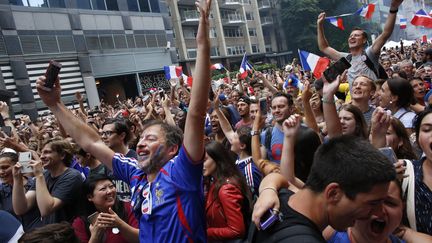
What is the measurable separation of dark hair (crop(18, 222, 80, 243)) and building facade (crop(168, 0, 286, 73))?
37.5m

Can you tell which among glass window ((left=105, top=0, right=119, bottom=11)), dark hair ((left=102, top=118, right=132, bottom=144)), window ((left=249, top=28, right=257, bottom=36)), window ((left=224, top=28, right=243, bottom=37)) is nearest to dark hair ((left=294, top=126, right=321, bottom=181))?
dark hair ((left=102, top=118, right=132, bottom=144))

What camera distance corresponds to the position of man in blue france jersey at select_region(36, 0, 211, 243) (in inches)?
80.9

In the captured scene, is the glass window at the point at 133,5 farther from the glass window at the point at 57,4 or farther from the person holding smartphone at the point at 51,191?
the person holding smartphone at the point at 51,191

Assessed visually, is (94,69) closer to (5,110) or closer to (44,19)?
(44,19)

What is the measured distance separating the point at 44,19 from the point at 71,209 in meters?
24.3

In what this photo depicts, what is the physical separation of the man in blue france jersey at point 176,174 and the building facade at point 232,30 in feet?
122

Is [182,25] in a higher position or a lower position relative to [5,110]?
higher

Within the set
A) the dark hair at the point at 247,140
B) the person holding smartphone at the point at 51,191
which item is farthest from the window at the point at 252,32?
the person holding smartphone at the point at 51,191

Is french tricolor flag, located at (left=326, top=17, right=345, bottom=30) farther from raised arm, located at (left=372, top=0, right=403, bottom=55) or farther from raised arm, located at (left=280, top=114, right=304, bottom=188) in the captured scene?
raised arm, located at (left=280, top=114, right=304, bottom=188)

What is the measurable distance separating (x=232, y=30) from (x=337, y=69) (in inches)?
1778

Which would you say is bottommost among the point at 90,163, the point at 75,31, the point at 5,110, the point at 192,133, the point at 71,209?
the point at 71,209

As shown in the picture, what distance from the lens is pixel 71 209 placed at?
3.51m

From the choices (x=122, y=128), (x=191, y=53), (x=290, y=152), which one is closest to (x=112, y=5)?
(x=191, y=53)

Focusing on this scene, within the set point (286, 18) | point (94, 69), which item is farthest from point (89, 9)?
point (286, 18)
